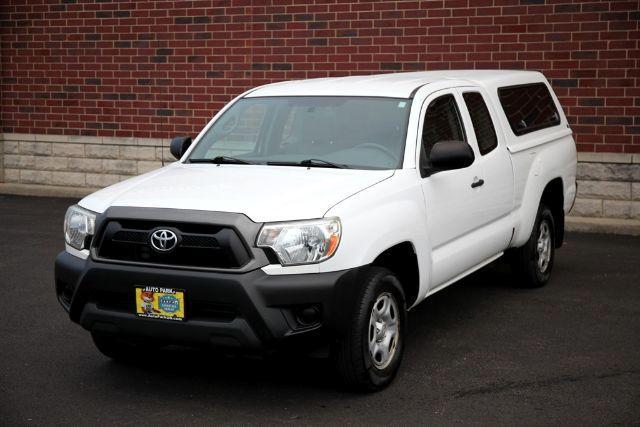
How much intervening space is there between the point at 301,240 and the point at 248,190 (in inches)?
23.0

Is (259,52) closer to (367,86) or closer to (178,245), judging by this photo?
(367,86)

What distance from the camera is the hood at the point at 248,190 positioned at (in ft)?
17.8

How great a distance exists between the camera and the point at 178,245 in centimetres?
539

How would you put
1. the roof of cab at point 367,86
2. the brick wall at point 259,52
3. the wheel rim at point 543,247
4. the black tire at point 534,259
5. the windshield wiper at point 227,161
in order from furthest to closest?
the brick wall at point 259,52 < the wheel rim at point 543,247 < the black tire at point 534,259 < the roof of cab at point 367,86 < the windshield wiper at point 227,161

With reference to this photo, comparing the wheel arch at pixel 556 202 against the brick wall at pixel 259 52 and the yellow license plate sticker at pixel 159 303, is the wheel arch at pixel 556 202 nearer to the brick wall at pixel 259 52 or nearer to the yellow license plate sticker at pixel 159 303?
the brick wall at pixel 259 52

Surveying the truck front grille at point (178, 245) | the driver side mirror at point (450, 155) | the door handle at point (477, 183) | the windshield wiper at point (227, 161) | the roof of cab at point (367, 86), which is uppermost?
the roof of cab at point (367, 86)

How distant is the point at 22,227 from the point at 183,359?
6.33 metres

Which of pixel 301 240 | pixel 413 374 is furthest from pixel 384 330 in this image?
pixel 301 240

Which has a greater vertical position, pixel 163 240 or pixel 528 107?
pixel 528 107

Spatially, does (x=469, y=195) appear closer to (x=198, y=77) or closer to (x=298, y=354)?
(x=298, y=354)

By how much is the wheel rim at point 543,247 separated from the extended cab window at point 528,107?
0.86m

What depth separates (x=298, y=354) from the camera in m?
5.43

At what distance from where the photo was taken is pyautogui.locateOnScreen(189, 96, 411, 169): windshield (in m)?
6.48

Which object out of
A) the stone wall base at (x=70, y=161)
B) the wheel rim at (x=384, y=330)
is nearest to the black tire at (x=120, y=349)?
the wheel rim at (x=384, y=330)
